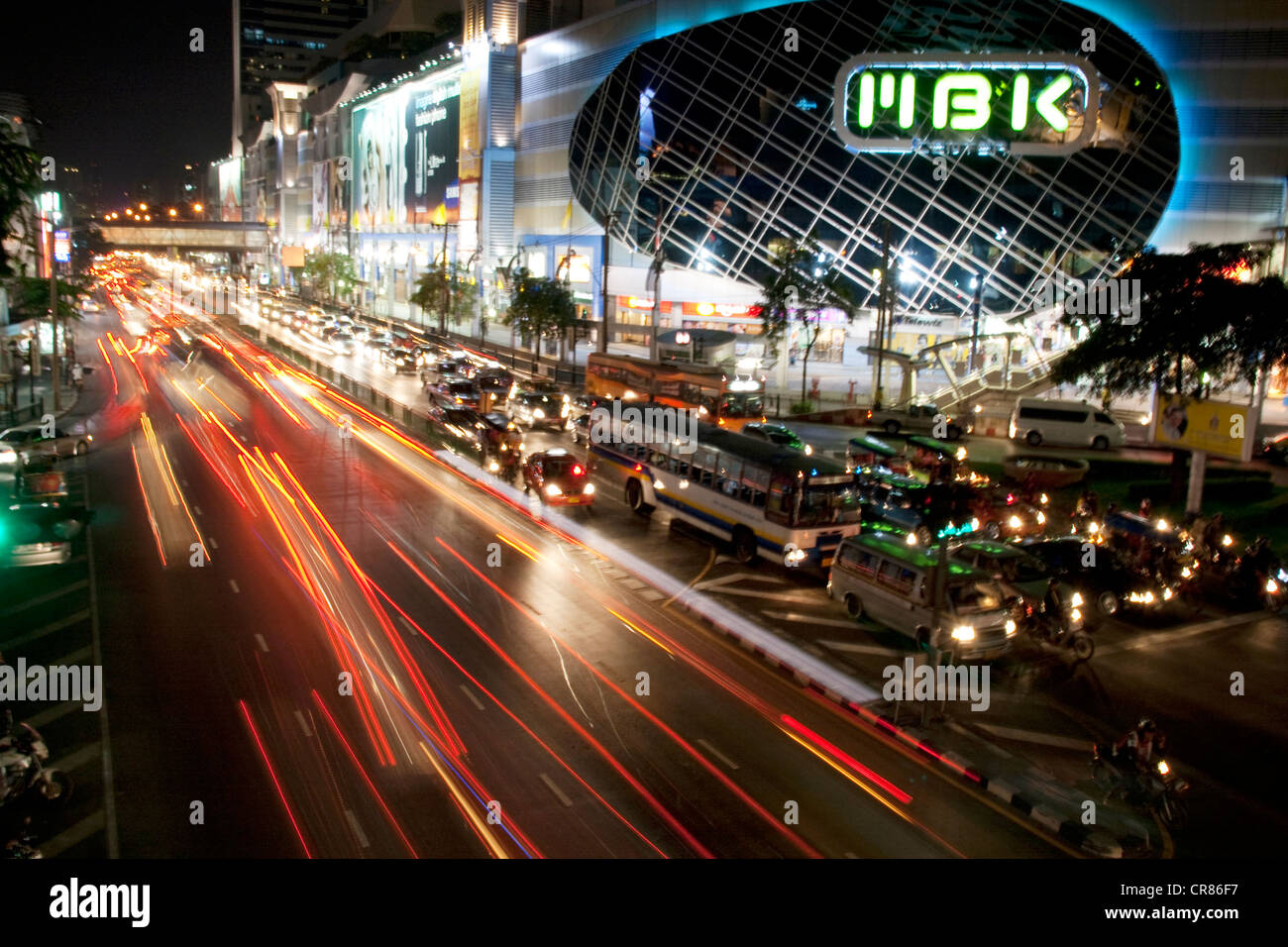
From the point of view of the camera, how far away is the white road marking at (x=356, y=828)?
9.84 m

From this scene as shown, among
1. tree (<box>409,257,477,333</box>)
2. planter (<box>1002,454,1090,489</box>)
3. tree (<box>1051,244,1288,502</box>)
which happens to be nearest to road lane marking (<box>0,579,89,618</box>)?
planter (<box>1002,454,1090,489</box>)

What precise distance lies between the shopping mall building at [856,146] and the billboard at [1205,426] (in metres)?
14.5

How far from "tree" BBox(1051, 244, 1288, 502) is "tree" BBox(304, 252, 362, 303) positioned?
9254 cm

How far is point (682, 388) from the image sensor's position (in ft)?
128

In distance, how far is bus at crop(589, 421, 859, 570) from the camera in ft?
66.0

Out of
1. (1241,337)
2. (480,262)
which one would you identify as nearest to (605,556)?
(1241,337)

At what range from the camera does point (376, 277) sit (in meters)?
114

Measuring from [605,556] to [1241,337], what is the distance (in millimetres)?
15611

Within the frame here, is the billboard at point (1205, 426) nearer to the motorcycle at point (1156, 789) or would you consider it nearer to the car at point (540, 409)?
the motorcycle at point (1156, 789)

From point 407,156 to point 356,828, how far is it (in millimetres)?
99577

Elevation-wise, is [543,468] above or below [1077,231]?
below

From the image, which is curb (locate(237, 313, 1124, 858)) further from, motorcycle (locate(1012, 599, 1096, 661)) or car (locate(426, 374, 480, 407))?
car (locate(426, 374, 480, 407))

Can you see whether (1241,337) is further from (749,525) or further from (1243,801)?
(1243,801)

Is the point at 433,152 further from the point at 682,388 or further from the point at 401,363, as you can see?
the point at 682,388
